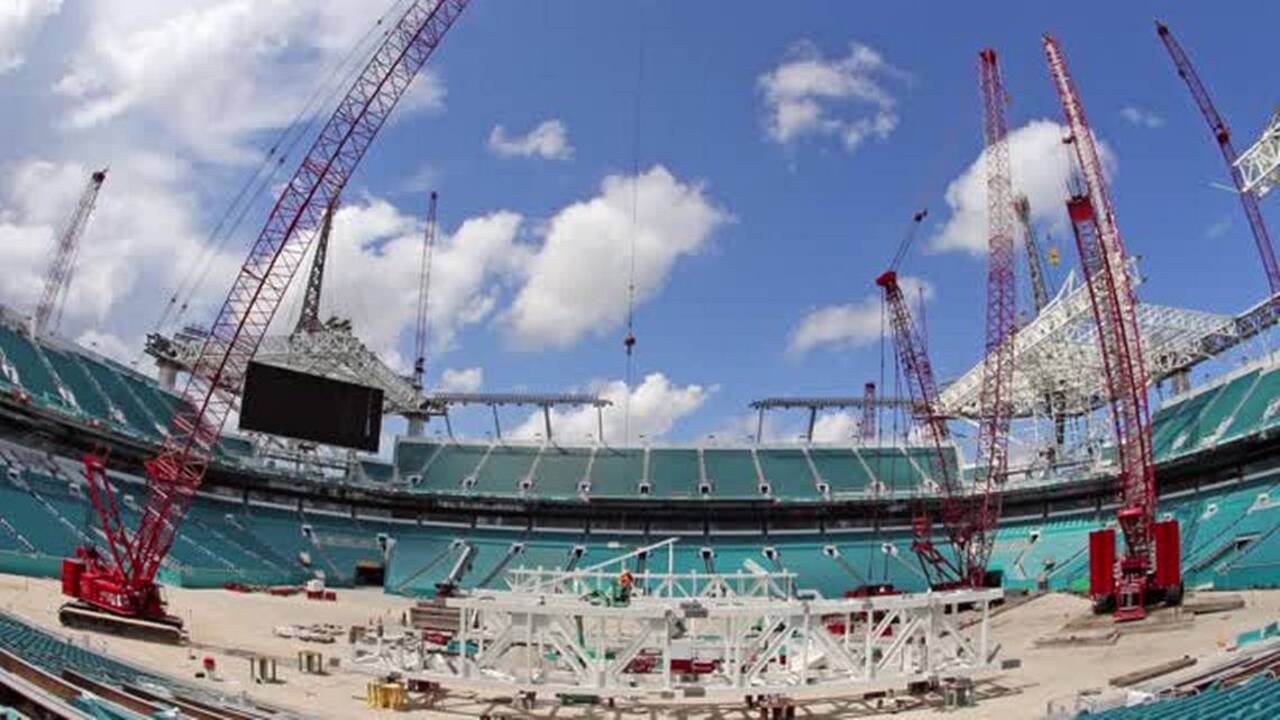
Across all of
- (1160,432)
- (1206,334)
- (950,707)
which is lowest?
(950,707)

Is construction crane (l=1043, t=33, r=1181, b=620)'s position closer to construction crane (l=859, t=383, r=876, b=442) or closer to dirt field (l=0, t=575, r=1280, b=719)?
dirt field (l=0, t=575, r=1280, b=719)

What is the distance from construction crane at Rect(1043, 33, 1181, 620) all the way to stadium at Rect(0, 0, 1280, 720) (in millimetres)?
255

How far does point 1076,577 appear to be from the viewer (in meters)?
71.9

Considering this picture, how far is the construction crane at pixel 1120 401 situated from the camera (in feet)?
180

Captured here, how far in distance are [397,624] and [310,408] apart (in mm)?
31942

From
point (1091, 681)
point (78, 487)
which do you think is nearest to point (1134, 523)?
Result: point (1091, 681)

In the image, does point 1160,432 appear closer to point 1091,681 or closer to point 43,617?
point 1091,681

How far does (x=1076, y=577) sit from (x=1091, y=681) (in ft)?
123

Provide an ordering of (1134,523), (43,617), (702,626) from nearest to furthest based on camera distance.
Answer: (43,617)
(702,626)
(1134,523)

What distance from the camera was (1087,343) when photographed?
78562 millimetres

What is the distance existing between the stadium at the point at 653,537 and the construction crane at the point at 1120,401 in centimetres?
26

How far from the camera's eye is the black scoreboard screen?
85062 mm

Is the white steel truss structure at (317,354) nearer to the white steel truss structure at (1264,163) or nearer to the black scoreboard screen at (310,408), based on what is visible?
the black scoreboard screen at (310,408)

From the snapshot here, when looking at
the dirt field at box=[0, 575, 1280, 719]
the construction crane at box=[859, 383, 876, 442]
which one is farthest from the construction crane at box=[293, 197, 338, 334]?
the construction crane at box=[859, 383, 876, 442]
